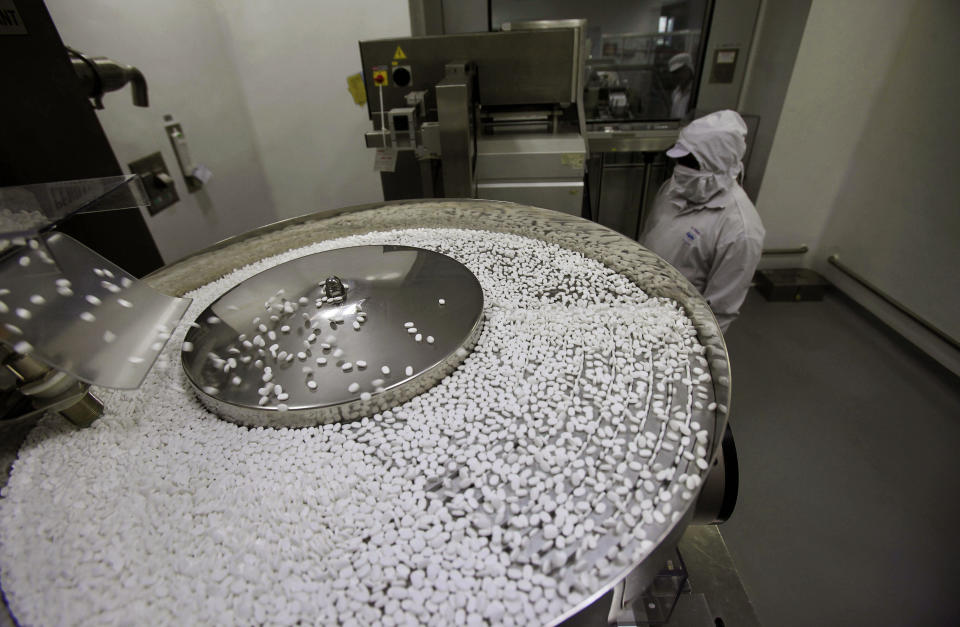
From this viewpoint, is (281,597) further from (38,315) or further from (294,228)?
(294,228)

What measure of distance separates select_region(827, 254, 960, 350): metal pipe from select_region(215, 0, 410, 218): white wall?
3.49 metres

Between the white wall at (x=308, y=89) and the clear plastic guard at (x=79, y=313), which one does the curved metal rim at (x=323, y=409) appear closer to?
the clear plastic guard at (x=79, y=313)

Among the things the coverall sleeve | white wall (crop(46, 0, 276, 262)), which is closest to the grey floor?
the coverall sleeve

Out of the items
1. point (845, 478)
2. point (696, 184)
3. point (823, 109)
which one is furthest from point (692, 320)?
point (823, 109)

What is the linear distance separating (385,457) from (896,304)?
3.38 m

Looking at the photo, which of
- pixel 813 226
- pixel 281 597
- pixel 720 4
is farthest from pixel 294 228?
pixel 813 226


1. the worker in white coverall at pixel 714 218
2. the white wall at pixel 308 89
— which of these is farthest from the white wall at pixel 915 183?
the white wall at pixel 308 89

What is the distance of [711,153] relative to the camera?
1.96 m

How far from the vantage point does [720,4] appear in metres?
3.12

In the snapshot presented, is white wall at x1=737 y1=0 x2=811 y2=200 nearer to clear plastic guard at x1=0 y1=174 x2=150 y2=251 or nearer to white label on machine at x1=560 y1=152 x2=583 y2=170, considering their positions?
white label on machine at x1=560 y1=152 x2=583 y2=170

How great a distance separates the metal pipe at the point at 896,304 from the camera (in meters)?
2.48

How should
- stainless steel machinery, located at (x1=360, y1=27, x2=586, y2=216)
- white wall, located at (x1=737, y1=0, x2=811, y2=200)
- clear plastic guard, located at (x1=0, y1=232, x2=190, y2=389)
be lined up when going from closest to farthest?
clear plastic guard, located at (x1=0, y1=232, x2=190, y2=389) → stainless steel machinery, located at (x1=360, y1=27, x2=586, y2=216) → white wall, located at (x1=737, y1=0, x2=811, y2=200)

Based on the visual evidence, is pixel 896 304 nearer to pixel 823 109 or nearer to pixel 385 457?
pixel 823 109

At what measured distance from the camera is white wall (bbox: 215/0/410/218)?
3.03m
